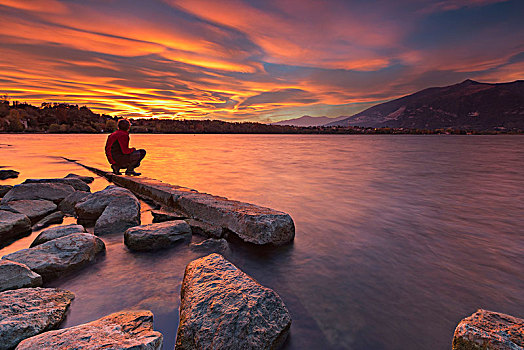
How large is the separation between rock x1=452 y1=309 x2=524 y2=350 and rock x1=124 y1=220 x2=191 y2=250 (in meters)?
3.63

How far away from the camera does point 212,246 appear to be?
3.99 metres

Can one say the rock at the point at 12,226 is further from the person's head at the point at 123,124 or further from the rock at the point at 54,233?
the person's head at the point at 123,124

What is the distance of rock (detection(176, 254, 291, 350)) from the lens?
6.08ft

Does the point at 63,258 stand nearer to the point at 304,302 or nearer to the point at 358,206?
the point at 304,302

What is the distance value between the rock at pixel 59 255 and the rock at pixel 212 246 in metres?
1.39

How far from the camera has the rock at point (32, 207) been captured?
Result: 5.07 meters

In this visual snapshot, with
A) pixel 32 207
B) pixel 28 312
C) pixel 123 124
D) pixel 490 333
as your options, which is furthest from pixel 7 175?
pixel 490 333

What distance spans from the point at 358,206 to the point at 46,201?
7766 mm

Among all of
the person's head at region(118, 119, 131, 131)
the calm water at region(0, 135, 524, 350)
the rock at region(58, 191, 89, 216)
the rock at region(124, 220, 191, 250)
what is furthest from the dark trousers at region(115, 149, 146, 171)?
the rock at region(124, 220, 191, 250)

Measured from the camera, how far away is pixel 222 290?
2209 mm

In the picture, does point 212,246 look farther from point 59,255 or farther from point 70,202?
point 70,202

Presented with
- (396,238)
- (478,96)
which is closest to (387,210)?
(396,238)

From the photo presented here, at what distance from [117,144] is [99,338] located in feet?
29.4

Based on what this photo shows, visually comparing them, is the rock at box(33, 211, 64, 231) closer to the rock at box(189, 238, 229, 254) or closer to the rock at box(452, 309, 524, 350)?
the rock at box(189, 238, 229, 254)
